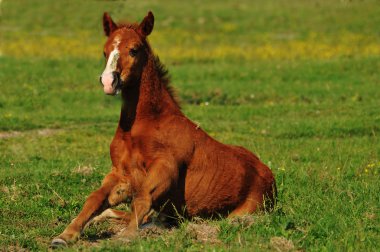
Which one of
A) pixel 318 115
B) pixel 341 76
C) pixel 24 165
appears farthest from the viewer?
pixel 341 76

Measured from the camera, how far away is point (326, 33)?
115ft

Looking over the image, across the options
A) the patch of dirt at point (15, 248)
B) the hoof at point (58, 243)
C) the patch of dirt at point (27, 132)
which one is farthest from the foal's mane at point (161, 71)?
the patch of dirt at point (27, 132)

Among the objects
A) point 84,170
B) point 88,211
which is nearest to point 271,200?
point 88,211

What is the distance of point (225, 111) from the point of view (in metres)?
18.7

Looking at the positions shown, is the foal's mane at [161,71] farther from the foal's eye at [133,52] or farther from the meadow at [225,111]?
the meadow at [225,111]

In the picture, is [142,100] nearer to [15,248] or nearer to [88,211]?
[88,211]

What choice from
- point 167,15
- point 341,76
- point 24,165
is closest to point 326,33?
point 167,15

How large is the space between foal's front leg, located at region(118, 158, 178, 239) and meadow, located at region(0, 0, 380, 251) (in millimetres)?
213

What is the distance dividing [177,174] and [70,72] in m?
15.2

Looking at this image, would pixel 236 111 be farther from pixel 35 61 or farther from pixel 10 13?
pixel 10 13

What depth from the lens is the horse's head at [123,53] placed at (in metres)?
8.11

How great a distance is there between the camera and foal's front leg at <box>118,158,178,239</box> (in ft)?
26.8

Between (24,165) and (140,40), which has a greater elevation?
(140,40)

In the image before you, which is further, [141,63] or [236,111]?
[236,111]
